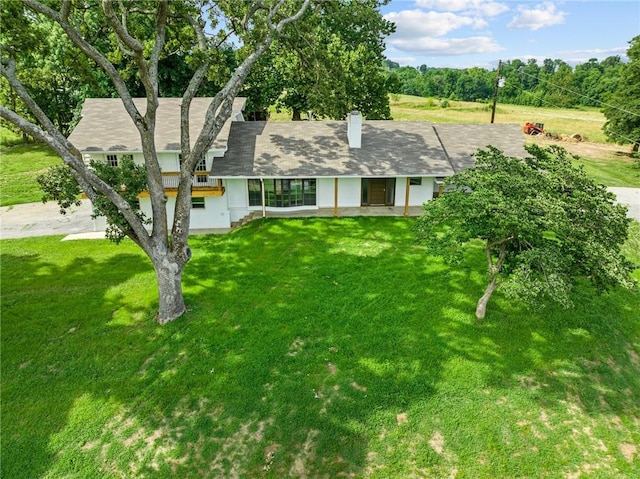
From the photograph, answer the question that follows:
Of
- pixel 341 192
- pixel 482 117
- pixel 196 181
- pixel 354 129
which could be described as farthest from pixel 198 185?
pixel 482 117

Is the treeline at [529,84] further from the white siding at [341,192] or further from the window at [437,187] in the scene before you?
the white siding at [341,192]

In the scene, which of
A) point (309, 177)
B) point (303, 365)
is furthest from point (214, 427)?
point (309, 177)

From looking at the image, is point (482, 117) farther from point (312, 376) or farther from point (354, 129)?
point (312, 376)

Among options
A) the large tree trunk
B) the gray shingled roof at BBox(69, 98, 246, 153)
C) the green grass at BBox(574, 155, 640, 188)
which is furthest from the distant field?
the large tree trunk

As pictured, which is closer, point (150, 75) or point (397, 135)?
point (150, 75)

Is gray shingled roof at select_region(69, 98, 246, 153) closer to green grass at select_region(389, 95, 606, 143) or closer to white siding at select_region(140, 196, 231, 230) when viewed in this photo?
white siding at select_region(140, 196, 231, 230)

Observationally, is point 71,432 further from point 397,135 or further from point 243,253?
point 397,135
